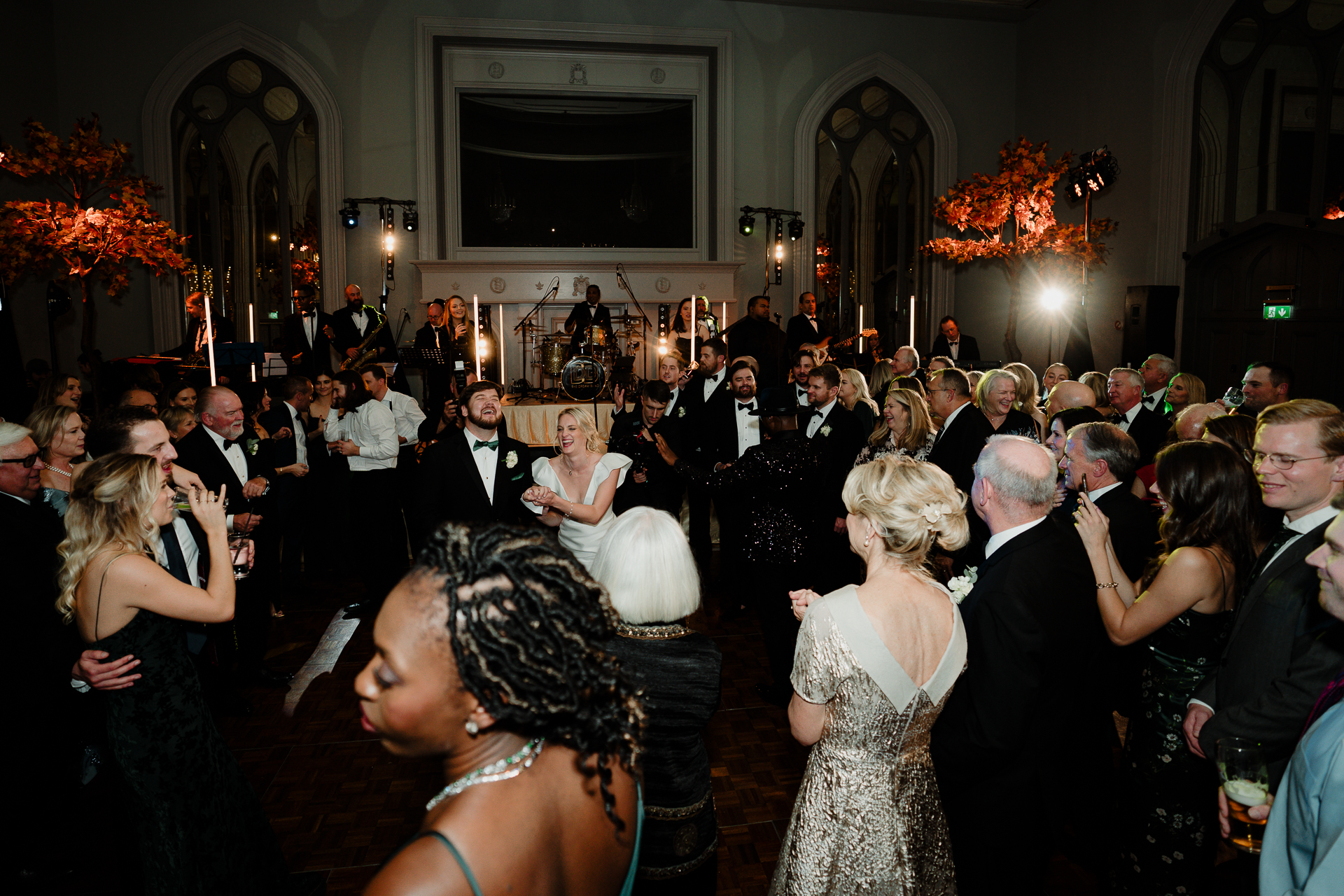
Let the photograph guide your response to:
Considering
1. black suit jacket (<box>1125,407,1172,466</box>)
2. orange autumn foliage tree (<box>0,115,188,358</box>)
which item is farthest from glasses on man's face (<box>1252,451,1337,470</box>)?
orange autumn foliage tree (<box>0,115,188,358</box>)

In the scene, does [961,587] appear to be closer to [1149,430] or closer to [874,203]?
[1149,430]

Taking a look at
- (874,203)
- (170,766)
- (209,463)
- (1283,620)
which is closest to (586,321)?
(874,203)

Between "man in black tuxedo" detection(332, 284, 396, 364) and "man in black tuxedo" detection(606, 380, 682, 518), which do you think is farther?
"man in black tuxedo" detection(332, 284, 396, 364)

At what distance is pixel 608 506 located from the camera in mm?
3525

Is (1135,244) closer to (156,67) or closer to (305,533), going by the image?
(305,533)

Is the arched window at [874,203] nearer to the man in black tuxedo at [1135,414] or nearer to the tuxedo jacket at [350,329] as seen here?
the tuxedo jacket at [350,329]

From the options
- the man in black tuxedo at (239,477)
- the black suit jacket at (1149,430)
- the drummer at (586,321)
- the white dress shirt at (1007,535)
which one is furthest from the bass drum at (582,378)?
the white dress shirt at (1007,535)

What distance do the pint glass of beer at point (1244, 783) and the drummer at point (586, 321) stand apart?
8.18 m

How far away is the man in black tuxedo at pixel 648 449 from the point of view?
5.05 meters

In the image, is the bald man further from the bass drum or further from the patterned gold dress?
the bass drum

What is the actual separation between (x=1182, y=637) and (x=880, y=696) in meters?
1.06

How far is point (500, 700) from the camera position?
0.97 m

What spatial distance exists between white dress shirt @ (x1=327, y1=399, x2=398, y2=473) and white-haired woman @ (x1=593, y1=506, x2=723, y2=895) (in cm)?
402

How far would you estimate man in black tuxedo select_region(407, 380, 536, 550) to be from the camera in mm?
3680
